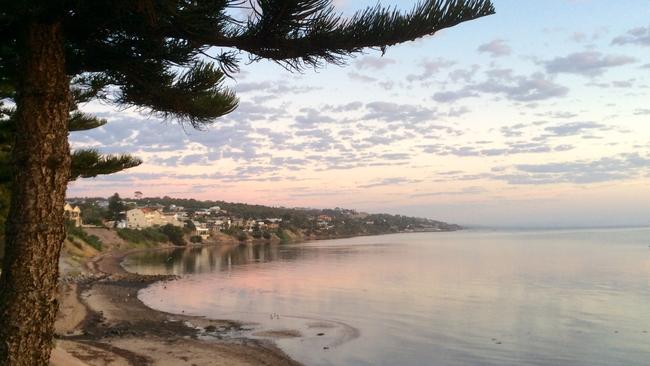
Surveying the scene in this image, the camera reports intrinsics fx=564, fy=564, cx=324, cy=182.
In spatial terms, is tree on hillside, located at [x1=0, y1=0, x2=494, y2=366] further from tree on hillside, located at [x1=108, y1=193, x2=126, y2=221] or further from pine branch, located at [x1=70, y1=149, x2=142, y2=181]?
tree on hillside, located at [x1=108, y1=193, x2=126, y2=221]

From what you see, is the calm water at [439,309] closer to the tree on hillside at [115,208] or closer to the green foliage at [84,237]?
the green foliage at [84,237]

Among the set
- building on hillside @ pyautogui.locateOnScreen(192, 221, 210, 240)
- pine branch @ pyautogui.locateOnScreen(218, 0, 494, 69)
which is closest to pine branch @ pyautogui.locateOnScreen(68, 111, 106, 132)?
pine branch @ pyautogui.locateOnScreen(218, 0, 494, 69)

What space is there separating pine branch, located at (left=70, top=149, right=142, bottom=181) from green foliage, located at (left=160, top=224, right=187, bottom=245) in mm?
75823

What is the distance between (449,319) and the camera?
789 inches

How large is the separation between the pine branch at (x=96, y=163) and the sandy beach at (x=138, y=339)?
3.02m

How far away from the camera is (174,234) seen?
8325 cm

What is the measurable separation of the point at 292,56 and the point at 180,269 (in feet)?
136

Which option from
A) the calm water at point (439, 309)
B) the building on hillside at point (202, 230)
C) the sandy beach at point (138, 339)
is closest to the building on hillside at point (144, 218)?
the building on hillside at point (202, 230)

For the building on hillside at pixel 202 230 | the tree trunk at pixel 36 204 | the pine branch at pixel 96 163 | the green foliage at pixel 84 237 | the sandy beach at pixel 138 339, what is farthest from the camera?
the building on hillside at pixel 202 230

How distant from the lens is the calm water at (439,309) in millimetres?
14992

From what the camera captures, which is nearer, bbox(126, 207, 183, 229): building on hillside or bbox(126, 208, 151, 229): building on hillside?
bbox(126, 208, 151, 229): building on hillside

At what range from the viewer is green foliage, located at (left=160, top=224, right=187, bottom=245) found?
8294 centimetres

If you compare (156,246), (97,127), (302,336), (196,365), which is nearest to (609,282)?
(302,336)

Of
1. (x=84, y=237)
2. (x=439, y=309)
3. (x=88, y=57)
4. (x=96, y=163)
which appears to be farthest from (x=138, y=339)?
(x=84, y=237)
